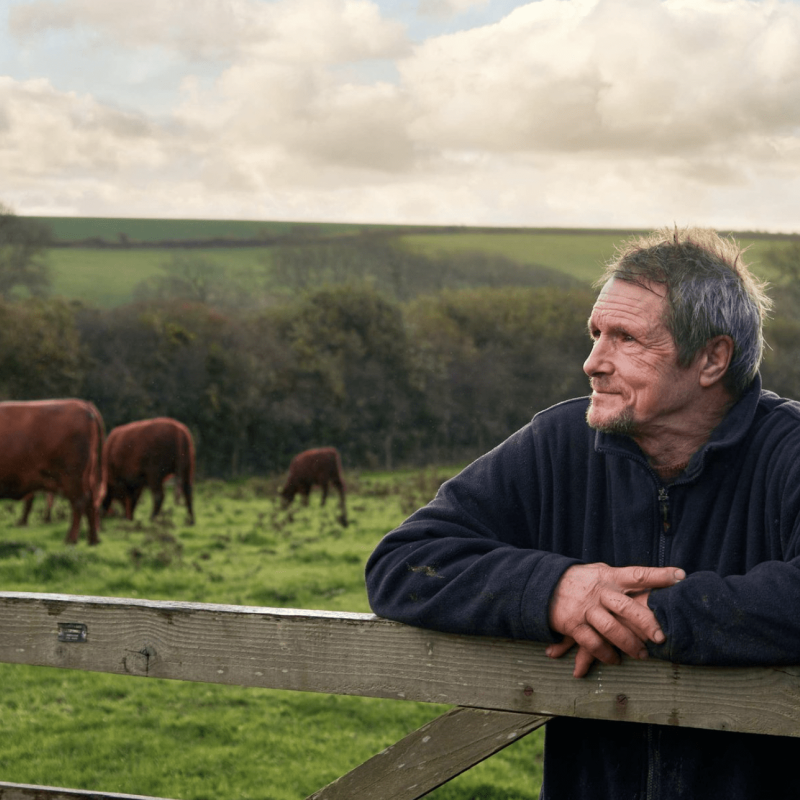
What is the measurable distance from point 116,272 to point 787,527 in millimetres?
58749

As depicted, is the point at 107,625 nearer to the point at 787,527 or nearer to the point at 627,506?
the point at 627,506

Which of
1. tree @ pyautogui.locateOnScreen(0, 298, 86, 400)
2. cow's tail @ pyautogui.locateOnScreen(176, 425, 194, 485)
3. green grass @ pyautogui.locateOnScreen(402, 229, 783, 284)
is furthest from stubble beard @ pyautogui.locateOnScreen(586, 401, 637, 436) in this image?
green grass @ pyautogui.locateOnScreen(402, 229, 783, 284)

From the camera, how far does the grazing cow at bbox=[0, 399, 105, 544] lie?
57.5 ft

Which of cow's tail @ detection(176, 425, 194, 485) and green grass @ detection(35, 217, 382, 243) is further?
green grass @ detection(35, 217, 382, 243)

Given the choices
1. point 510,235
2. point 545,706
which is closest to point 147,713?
point 545,706

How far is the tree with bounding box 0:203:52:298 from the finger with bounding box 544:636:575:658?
160ft

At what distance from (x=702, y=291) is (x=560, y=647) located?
958 mm

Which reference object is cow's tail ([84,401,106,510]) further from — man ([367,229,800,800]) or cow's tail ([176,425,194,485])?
man ([367,229,800,800])

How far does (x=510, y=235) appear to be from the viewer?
6719 centimetres

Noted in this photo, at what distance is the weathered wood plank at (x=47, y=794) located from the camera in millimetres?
2404

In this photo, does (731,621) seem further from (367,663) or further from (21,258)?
(21,258)

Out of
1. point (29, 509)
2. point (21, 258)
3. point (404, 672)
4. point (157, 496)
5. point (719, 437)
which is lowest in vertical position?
point (29, 509)

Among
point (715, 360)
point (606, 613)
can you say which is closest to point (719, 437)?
point (715, 360)

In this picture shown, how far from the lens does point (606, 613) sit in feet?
6.03
